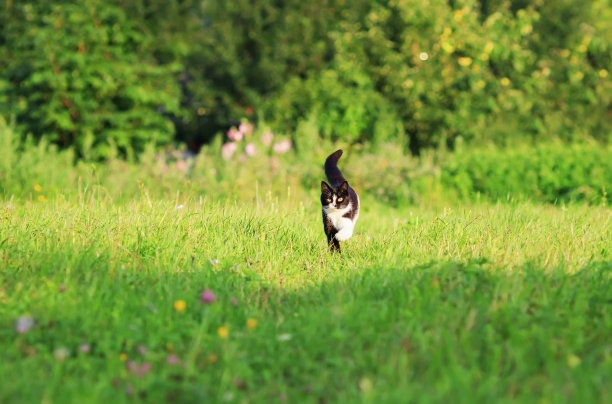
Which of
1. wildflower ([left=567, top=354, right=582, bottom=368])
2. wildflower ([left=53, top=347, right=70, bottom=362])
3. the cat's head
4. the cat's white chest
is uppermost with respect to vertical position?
the cat's head

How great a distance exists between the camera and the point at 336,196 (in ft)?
17.5

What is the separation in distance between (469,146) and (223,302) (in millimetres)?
9208

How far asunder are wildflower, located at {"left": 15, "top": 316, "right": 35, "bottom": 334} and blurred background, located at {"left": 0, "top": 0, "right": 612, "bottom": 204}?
685cm

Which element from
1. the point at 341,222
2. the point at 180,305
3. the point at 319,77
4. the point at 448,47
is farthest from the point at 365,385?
the point at 319,77

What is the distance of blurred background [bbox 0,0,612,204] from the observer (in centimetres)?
1184

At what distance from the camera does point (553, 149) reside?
403 inches

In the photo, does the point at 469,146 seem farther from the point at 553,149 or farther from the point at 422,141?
the point at 553,149

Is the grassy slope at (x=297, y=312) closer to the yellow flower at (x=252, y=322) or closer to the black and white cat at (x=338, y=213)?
the yellow flower at (x=252, y=322)

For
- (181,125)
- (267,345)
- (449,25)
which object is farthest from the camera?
(181,125)

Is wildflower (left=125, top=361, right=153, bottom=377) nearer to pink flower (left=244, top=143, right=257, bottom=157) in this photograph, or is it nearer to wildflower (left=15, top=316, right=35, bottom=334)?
wildflower (left=15, top=316, right=35, bottom=334)

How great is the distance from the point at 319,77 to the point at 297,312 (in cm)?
933

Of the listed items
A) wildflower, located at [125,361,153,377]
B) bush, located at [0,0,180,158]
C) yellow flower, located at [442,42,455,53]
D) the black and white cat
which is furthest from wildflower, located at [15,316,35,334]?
yellow flower, located at [442,42,455,53]

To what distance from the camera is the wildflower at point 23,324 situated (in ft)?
10.8

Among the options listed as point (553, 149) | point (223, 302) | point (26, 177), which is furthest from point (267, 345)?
point (553, 149)
